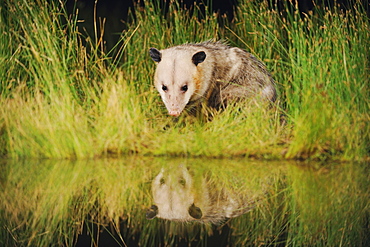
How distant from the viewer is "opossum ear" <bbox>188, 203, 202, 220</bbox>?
3.72m

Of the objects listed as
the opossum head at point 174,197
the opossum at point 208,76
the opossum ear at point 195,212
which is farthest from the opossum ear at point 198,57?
the opossum ear at point 195,212

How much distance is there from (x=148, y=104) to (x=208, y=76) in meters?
0.75

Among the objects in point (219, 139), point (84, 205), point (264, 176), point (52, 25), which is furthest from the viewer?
point (52, 25)

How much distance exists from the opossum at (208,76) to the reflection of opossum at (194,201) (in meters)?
1.66

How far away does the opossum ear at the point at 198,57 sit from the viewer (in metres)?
6.23

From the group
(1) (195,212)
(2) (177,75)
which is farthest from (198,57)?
(1) (195,212)

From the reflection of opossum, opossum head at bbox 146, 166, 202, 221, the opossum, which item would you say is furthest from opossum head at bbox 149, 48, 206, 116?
the reflection of opossum

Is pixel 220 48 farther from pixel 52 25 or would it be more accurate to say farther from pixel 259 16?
pixel 52 25

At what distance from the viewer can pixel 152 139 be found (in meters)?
5.87

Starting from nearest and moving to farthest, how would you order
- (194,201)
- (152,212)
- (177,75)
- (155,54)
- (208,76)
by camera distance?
(152,212)
(194,201)
(177,75)
(155,54)
(208,76)

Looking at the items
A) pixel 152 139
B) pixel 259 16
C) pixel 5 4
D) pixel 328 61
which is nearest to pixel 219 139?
pixel 152 139

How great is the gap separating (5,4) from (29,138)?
2087mm

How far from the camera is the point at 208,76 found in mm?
6500

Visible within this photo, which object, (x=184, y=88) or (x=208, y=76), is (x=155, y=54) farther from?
(x=208, y=76)
